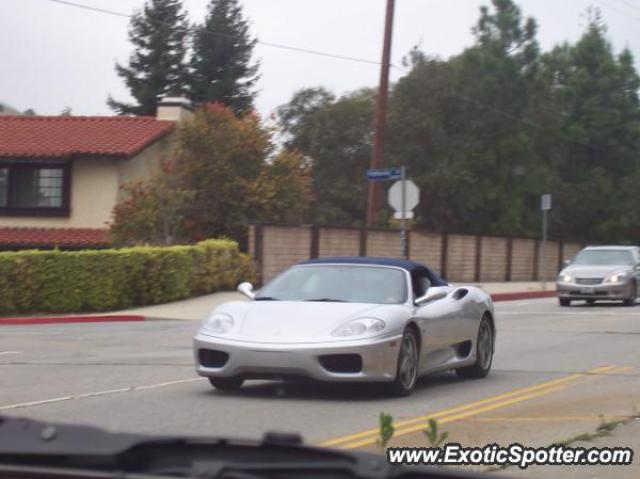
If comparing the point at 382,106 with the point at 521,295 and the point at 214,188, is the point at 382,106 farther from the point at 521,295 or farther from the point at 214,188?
the point at 521,295

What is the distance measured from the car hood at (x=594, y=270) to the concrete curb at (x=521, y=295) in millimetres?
2928

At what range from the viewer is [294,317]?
1032cm

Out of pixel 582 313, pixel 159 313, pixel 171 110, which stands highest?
pixel 171 110

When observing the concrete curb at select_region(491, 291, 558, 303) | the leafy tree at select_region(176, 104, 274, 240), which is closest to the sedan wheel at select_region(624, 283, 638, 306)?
the concrete curb at select_region(491, 291, 558, 303)

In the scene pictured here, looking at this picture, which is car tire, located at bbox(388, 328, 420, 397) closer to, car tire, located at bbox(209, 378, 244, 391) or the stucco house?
car tire, located at bbox(209, 378, 244, 391)

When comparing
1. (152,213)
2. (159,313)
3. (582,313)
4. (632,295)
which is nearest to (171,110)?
(152,213)

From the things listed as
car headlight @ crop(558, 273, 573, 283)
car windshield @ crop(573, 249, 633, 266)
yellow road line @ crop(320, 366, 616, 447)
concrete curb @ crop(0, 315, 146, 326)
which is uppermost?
car windshield @ crop(573, 249, 633, 266)

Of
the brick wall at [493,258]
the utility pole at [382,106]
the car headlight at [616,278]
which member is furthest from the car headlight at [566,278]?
the brick wall at [493,258]

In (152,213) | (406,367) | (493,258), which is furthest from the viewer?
(493,258)

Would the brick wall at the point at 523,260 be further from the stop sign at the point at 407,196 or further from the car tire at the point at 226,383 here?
the car tire at the point at 226,383

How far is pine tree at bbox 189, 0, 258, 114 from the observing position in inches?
2450

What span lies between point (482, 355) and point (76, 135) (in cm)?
2631

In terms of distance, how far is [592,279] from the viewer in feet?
90.9

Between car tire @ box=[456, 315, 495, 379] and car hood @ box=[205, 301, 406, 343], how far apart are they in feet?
6.08
